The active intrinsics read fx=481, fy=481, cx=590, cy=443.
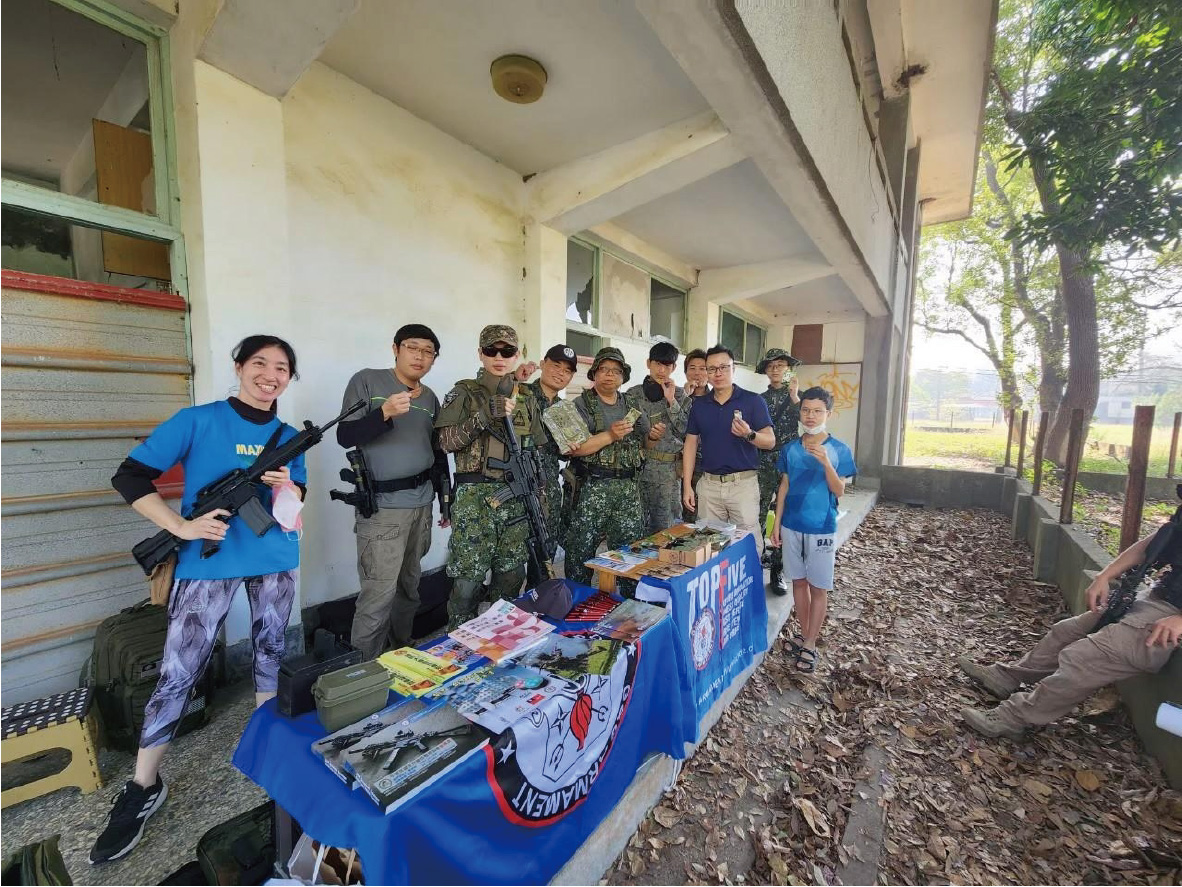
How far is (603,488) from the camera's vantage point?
3346 mm

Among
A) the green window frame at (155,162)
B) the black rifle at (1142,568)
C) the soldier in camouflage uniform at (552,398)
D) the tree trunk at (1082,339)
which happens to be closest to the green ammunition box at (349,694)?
the soldier in camouflage uniform at (552,398)

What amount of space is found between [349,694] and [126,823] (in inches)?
48.8

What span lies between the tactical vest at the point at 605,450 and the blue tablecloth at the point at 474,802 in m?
1.56

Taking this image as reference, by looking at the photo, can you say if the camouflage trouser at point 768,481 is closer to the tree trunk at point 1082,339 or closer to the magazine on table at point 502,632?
the magazine on table at point 502,632

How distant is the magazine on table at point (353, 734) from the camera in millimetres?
1254

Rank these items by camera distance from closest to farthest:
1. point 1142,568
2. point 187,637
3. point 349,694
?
1. point 349,694
2. point 187,637
3. point 1142,568

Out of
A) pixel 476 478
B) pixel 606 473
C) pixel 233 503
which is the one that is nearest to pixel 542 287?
pixel 606 473

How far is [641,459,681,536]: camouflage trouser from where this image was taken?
4.29m

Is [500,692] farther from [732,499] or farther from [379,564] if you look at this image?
[732,499]

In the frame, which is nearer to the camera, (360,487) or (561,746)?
(561,746)

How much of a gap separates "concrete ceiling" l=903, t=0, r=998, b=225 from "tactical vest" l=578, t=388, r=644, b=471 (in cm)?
790

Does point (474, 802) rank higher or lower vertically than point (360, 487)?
lower

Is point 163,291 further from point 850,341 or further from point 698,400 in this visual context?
point 850,341

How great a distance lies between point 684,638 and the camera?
244 centimetres
